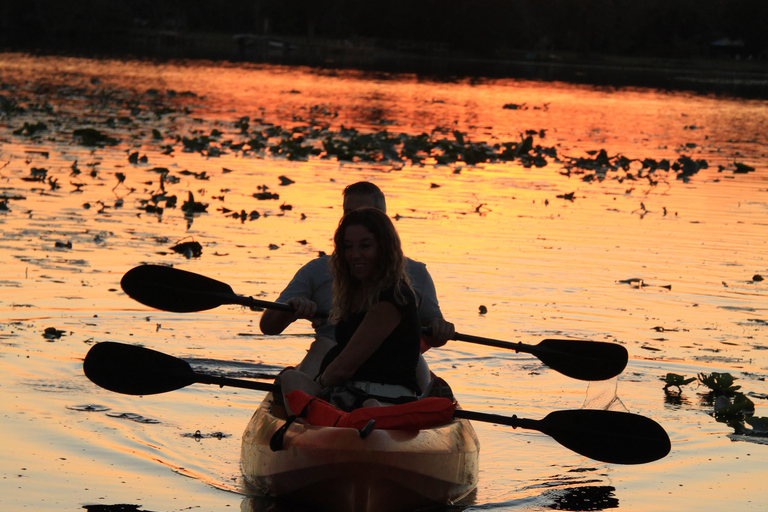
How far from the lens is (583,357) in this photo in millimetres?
7309

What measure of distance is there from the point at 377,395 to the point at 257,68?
176 feet

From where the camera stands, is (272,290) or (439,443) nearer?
(439,443)

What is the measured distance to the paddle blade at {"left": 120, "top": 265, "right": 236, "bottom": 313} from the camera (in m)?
7.01

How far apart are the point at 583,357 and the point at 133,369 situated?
2.72 metres

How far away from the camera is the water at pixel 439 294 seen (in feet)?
22.4

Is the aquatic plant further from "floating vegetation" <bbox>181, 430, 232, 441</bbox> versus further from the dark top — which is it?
"floating vegetation" <bbox>181, 430, 232, 441</bbox>

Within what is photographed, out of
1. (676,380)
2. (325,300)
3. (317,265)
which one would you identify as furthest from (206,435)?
(676,380)

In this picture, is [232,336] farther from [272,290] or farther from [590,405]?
[590,405]

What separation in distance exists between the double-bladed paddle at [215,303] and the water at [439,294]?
0.43m

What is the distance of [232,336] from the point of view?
31.8 ft

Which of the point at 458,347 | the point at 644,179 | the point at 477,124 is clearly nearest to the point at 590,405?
the point at 458,347

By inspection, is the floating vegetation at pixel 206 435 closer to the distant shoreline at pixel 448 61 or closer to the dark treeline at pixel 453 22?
the distant shoreline at pixel 448 61

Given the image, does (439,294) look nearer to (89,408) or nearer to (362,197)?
(89,408)

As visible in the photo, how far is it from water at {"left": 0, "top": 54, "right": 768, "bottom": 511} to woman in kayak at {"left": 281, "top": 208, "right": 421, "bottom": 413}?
857mm
